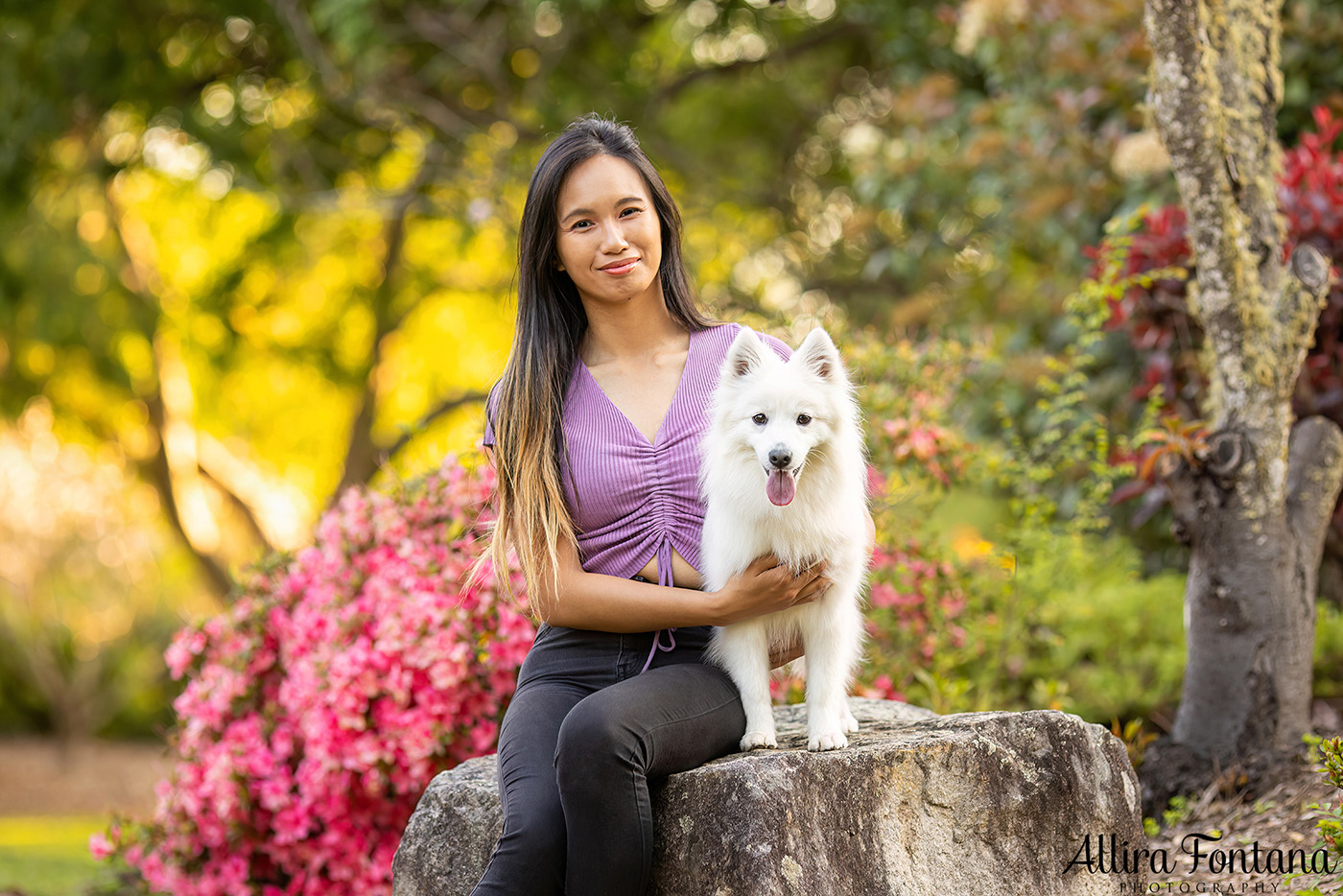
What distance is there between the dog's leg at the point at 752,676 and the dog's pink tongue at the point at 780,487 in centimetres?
39

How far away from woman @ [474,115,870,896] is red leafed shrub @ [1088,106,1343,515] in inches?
88.5

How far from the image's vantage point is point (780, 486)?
276 cm

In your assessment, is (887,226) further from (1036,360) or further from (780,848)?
(780,848)

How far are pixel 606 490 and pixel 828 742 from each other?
2.87ft

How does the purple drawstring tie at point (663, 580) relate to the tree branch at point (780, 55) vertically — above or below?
below

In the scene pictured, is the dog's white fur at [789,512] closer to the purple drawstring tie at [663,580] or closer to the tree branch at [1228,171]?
the purple drawstring tie at [663,580]

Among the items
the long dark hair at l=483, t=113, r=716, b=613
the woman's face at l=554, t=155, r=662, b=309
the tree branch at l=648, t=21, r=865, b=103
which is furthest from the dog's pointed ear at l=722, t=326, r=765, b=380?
the tree branch at l=648, t=21, r=865, b=103

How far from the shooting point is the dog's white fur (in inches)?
113

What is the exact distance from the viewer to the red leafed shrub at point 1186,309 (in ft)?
15.8

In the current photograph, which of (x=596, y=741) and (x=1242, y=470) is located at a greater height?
(x=1242, y=470)

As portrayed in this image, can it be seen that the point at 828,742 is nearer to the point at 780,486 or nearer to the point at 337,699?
the point at 780,486

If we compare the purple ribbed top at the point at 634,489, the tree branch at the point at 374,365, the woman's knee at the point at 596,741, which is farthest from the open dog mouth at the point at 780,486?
the tree branch at the point at 374,365

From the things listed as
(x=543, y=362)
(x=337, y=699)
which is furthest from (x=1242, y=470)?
(x=337, y=699)

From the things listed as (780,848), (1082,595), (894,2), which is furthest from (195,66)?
(780,848)
